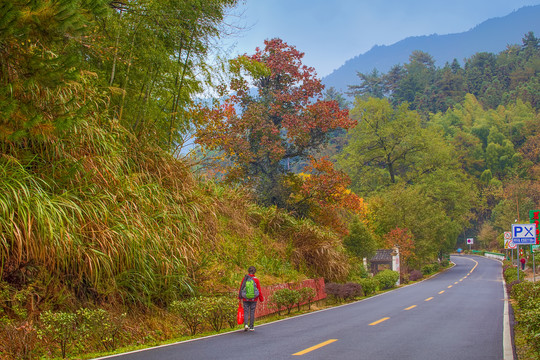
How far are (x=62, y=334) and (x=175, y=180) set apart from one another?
6.40 metres

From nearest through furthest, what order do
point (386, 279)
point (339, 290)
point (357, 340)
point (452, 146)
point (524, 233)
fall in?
1. point (357, 340)
2. point (339, 290)
3. point (524, 233)
4. point (386, 279)
5. point (452, 146)

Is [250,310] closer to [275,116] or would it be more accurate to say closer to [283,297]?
[283,297]

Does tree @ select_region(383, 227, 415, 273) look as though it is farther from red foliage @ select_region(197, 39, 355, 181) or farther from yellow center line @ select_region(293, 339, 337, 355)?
yellow center line @ select_region(293, 339, 337, 355)

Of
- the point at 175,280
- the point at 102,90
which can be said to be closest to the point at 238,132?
the point at 102,90

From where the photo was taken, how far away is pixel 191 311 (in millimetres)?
10625

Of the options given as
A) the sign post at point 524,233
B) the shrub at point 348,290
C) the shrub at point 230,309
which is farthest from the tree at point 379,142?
the shrub at point 230,309

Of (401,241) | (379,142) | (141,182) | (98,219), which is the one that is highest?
(379,142)

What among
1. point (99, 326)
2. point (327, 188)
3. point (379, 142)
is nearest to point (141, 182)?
point (99, 326)

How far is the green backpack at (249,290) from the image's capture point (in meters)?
11.2

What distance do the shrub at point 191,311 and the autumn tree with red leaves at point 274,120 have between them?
13.0m

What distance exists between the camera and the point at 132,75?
46.0 feet

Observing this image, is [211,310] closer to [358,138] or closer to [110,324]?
[110,324]

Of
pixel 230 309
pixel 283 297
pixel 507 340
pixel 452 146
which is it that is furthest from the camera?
pixel 452 146

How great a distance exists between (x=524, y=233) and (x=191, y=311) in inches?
836
